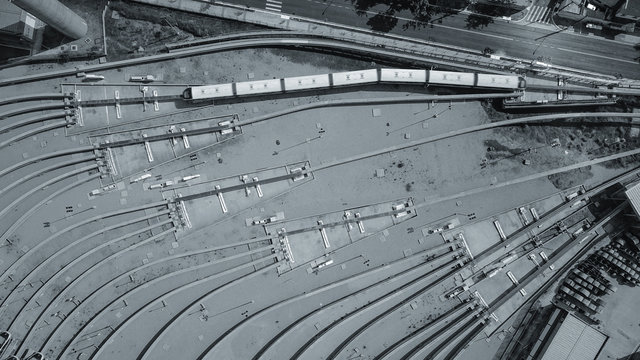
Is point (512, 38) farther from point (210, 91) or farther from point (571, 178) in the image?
point (210, 91)

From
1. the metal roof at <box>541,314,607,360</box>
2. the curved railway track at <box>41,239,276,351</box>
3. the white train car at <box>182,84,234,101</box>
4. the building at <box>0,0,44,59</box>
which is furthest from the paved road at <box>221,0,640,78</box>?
the metal roof at <box>541,314,607,360</box>

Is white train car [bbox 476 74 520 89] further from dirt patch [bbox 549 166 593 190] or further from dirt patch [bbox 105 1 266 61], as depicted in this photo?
A: dirt patch [bbox 105 1 266 61]

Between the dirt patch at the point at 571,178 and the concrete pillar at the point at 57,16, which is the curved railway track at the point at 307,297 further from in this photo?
the concrete pillar at the point at 57,16

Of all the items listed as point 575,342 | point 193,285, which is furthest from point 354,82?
point 575,342

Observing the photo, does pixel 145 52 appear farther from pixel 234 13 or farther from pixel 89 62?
pixel 234 13

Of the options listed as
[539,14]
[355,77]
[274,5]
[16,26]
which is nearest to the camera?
[16,26]

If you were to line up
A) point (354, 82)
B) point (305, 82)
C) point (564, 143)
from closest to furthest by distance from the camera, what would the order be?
point (305, 82) → point (354, 82) → point (564, 143)
